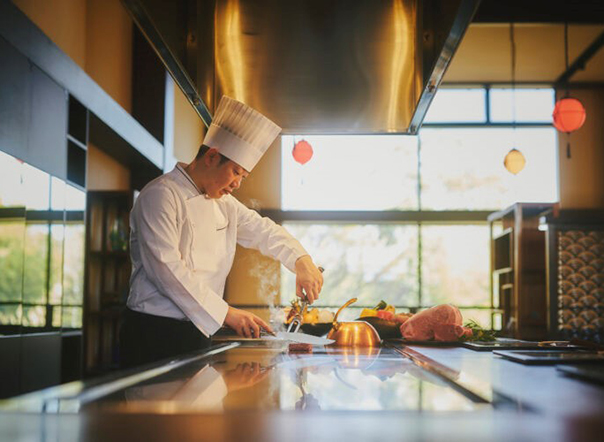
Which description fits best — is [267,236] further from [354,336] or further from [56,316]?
[56,316]

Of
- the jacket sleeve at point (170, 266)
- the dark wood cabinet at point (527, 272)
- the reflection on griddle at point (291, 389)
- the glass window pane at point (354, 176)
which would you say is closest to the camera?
the reflection on griddle at point (291, 389)

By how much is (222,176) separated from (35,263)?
1.42m

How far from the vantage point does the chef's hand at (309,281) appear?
242cm

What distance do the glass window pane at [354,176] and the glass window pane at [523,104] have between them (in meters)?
1.14

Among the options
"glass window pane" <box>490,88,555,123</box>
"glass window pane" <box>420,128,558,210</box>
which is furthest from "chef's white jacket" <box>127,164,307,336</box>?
"glass window pane" <box>490,88,555,123</box>

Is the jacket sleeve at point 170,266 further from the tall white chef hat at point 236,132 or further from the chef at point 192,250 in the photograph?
the tall white chef hat at point 236,132

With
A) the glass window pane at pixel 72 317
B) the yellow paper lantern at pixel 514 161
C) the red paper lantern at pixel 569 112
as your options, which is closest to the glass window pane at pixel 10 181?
the glass window pane at pixel 72 317

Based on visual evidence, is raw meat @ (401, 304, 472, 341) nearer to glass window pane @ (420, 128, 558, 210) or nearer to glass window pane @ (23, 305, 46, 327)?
glass window pane @ (23, 305, 46, 327)

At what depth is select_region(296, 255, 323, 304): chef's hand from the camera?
2424 mm

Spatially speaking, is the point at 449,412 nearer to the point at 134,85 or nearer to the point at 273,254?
the point at 273,254

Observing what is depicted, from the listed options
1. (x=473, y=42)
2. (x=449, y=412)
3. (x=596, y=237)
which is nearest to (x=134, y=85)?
(x=473, y=42)

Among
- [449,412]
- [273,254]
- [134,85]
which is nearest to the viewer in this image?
[449,412]

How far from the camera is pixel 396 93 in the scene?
2.36 metres

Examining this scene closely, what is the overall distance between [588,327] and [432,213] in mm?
2442
